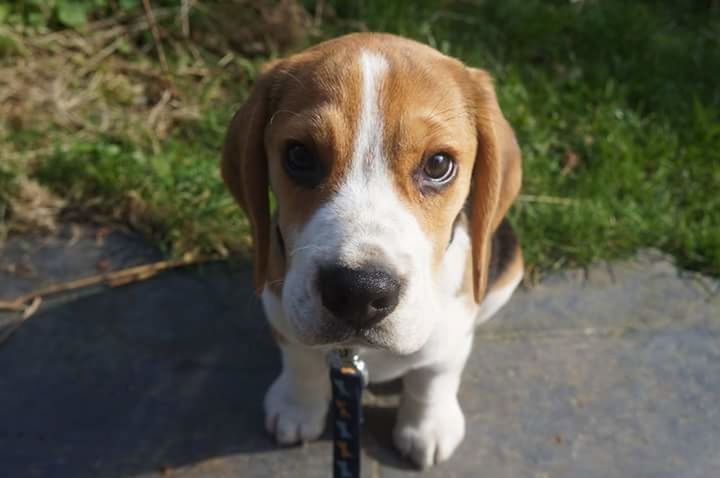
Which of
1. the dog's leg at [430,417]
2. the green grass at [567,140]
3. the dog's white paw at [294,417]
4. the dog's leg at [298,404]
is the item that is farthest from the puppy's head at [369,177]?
the green grass at [567,140]

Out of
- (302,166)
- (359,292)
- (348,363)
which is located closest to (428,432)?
(348,363)

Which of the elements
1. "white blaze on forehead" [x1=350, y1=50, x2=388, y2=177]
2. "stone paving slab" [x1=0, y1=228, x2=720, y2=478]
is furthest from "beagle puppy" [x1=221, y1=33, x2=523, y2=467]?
"stone paving slab" [x1=0, y1=228, x2=720, y2=478]

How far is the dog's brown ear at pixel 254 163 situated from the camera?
366 centimetres

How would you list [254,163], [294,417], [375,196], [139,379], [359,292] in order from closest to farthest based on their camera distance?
[359,292] < [375,196] < [254,163] < [294,417] < [139,379]

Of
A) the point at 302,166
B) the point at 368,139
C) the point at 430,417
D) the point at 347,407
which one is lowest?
the point at 430,417

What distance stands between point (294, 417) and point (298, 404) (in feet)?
0.21

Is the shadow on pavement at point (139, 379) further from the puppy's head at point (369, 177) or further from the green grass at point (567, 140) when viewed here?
the puppy's head at point (369, 177)

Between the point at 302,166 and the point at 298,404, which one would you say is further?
the point at 298,404

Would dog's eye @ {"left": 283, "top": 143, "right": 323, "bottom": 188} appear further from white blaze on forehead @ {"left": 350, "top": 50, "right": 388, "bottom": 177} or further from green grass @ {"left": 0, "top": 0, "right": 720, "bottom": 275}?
green grass @ {"left": 0, "top": 0, "right": 720, "bottom": 275}

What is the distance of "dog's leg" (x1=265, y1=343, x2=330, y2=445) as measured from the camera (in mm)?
4258

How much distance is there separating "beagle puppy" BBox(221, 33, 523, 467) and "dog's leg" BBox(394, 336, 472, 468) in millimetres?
Result: 22

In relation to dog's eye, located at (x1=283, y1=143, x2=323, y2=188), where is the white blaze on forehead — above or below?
above

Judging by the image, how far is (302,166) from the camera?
3426 mm

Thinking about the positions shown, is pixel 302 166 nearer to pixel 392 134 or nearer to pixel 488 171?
pixel 392 134
